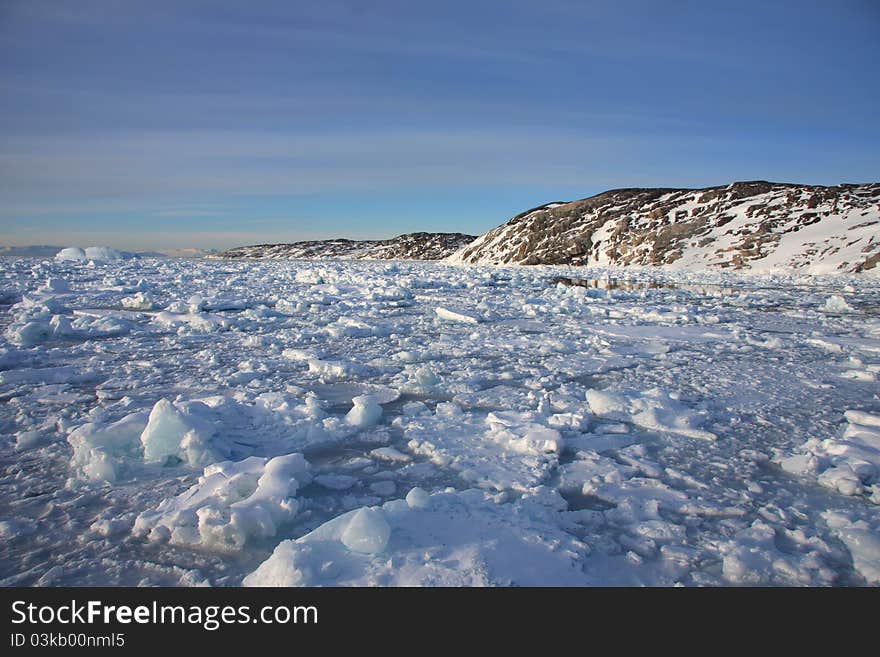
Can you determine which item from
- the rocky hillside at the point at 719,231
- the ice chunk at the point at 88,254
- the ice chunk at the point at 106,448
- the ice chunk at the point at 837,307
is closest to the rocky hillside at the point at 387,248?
the rocky hillside at the point at 719,231

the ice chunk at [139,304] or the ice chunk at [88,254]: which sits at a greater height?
the ice chunk at [88,254]

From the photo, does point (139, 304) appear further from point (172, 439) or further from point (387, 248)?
point (387, 248)

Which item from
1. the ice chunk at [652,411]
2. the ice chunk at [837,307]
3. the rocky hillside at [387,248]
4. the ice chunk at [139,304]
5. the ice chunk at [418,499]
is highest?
the rocky hillside at [387,248]

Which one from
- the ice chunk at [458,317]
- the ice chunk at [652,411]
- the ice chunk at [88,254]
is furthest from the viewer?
the ice chunk at [88,254]

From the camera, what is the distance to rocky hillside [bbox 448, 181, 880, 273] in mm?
26312

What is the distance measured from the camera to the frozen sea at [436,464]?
6.54ft

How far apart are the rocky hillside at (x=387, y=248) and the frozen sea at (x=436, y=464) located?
77293 mm

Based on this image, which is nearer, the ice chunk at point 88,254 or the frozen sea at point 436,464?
the frozen sea at point 436,464

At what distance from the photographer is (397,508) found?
7.41 feet

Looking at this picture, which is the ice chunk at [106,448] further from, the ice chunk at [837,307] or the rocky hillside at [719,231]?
the rocky hillside at [719,231]

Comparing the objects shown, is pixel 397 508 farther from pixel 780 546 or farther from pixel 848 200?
pixel 848 200
